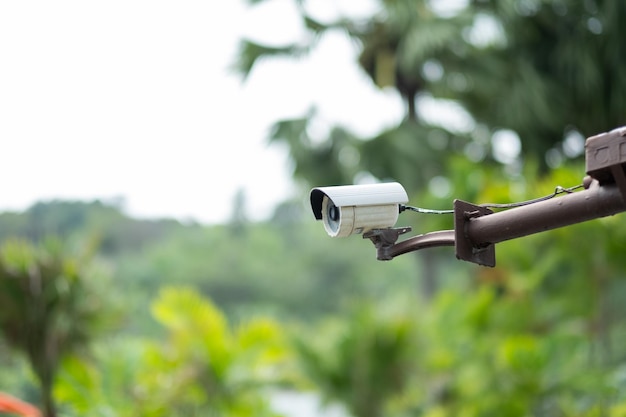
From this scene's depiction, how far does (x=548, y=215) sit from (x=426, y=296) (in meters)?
8.08

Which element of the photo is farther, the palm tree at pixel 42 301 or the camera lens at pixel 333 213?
the palm tree at pixel 42 301

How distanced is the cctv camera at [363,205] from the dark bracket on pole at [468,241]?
11cm

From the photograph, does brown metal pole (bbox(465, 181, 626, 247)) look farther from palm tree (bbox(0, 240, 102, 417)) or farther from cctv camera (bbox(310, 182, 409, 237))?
palm tree (bbox(0, 240, 102, 417))

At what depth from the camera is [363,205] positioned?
1.82 meters

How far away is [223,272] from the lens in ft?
72.9

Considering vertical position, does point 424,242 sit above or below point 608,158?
below

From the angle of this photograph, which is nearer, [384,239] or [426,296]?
[384,239]

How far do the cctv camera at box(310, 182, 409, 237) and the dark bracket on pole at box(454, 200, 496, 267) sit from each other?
114 mm

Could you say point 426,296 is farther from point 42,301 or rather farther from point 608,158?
point 608,158

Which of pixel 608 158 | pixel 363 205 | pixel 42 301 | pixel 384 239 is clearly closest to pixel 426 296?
pixel 42 301

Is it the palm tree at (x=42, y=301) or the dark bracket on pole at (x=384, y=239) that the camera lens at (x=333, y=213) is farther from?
the palm tree at (x=42, y=301)

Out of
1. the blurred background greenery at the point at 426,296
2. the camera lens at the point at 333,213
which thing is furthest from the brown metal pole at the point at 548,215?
Answer: the blurred background greenery at the point at 426,296

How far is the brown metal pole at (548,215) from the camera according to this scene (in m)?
1.63

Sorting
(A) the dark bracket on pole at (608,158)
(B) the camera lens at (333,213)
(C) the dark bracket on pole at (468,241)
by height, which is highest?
(A) the dark bracket on pole at (608,158)
